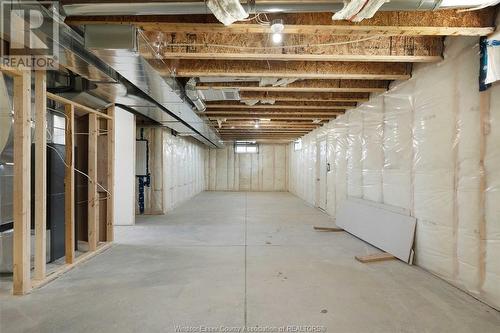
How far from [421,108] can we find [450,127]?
458mm

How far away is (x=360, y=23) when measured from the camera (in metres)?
1.90

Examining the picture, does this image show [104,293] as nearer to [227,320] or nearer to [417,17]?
[227,320]

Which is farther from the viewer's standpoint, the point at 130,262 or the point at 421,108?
the point at 130,262

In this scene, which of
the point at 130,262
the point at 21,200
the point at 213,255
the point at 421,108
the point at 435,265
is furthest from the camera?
the point at 213,255

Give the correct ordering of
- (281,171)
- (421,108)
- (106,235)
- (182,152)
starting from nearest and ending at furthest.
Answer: (421,108) < (106,235) < (182,152) < (281,171)

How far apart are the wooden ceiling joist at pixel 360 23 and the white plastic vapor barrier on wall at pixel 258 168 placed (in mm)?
9480

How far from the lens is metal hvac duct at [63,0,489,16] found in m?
1.58

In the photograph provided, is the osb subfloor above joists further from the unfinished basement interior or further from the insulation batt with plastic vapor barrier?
the insulation batt with plastic vapor barrier

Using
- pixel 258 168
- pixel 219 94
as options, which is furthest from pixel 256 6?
pixel 258 168

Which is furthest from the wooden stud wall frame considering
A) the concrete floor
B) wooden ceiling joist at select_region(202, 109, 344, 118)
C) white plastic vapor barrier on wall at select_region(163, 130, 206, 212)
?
white plastic vapor barrier on wall at select_region(163, 130, 206, 212)

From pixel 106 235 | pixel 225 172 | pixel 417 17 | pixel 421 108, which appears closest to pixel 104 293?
pixel 106 235

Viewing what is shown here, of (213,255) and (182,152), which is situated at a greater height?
(182,152)

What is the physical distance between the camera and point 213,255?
3193mm

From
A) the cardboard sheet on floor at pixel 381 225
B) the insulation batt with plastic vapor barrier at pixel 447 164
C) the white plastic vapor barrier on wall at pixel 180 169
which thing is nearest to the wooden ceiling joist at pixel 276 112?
the insulation batt with plastic vapor barrier at pixel 447 164
